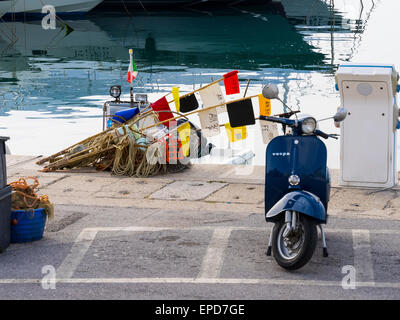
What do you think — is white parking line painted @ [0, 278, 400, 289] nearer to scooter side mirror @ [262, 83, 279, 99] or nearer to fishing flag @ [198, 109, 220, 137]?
scooter side mirror @ [262, 83, 279, 99]

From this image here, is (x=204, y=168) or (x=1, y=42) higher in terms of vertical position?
(x=1, y=42)

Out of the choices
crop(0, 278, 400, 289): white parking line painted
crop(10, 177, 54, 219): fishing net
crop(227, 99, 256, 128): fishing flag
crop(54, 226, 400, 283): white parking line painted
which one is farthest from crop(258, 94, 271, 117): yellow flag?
crop(0, 278, 400, 289): white parking line painted

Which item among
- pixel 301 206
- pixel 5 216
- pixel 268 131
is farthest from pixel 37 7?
pixel 301 206

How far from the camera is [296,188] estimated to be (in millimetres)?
6512

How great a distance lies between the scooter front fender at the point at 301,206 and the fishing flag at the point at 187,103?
442cm

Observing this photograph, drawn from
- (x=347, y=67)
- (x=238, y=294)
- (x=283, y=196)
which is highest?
(x=347, y=67)

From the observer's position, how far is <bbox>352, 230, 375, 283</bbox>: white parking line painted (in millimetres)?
6064

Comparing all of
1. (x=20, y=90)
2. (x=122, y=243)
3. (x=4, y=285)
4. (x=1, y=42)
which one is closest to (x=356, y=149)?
(x=122, y=243)

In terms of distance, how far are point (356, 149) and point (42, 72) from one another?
2107cm

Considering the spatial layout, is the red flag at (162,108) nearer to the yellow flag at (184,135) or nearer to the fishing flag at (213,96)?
the yellow flag at (184,135)

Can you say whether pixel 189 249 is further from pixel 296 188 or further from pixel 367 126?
pixel 367 126

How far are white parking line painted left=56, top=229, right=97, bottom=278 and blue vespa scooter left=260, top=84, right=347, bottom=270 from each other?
5.24 ft

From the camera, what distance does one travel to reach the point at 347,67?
895 centimetres

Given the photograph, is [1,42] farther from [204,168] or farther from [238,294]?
[238,294]
